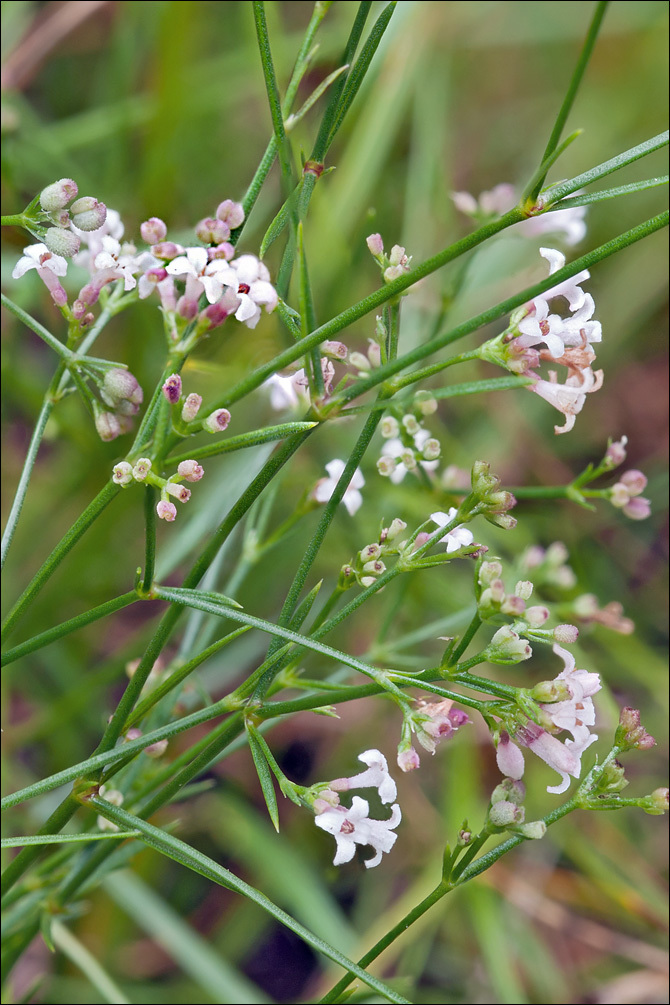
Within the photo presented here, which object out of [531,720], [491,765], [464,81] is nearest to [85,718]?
[491,765]

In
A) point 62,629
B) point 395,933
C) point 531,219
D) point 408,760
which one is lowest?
point 395,933

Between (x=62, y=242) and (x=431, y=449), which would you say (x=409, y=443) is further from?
(x=62, y=242)

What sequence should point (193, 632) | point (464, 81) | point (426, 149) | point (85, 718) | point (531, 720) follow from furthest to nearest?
point (464, 81)
point (426, 149)
point (85, 718)
point (193, 632)
point (531, 720)

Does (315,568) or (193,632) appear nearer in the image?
(193,632)

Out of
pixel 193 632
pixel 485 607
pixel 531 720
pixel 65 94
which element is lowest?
pixel 193 632

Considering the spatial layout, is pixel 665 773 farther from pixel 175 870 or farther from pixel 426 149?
pixel 426 149

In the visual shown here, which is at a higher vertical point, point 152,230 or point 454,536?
point 152,230

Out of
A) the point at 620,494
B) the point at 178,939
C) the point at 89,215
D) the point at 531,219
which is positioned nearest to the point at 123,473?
the point at 89,215

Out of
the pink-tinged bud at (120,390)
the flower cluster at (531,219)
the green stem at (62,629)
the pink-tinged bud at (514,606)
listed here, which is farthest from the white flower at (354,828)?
the flower cluster at (531,219)
